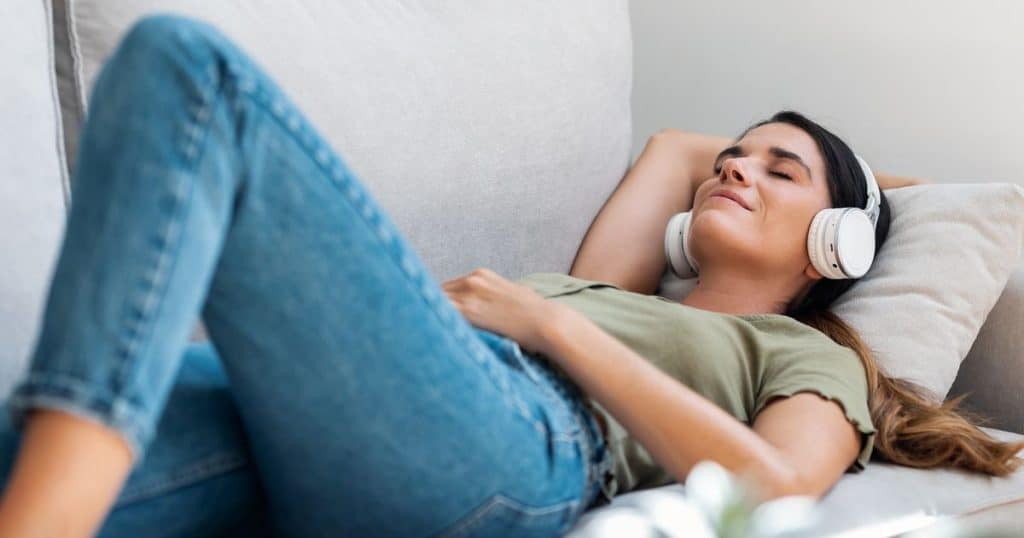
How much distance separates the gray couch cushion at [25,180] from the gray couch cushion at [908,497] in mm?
596

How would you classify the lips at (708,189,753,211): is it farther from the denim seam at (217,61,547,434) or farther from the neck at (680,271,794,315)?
the denim seam at (217,61,547,434)

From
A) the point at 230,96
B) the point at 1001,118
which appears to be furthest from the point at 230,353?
the point at 1001,118

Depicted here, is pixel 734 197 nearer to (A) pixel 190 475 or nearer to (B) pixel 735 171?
(B) pixel 735 171

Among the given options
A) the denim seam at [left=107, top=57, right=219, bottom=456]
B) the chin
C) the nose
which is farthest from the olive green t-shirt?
the denim seam at [left=107, top=57, right=219, bottom=456]

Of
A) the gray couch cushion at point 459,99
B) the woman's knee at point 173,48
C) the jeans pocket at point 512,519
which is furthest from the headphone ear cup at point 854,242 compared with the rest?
the woman's knee at point 173,48

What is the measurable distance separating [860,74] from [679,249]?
2.25ft

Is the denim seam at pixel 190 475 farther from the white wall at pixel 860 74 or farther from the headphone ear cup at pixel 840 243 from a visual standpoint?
the white wall at pixel 860 74

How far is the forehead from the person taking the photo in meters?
1.56

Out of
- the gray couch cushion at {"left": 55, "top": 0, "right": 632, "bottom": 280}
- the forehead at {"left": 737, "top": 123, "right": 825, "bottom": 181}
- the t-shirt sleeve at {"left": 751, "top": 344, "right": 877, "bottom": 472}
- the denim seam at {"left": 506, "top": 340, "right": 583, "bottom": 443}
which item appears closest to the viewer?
the denim seam at {"left": 506, "top": 340, "right": 583, "bottom": 443}

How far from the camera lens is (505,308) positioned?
1.20 meters

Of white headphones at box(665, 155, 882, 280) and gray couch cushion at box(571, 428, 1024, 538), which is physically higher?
white headphones at box(665, 155, 882, 280)

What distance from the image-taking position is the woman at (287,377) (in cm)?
76

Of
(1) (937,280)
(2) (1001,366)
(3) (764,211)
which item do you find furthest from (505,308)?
(2) (1001,366)

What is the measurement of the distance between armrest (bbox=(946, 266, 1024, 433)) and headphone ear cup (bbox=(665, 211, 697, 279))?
404 millimetres
